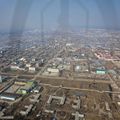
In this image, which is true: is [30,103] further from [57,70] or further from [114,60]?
[114,60]

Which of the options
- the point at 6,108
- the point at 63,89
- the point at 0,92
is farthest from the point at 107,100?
the point at 0,92

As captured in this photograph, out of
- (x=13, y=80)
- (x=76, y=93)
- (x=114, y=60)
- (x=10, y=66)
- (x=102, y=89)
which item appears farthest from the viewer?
(x=114, y=60)

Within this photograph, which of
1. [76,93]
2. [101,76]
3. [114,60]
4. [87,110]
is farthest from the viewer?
[114,60]

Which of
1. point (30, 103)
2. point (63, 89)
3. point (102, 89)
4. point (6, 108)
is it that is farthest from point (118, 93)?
point (6, 108)

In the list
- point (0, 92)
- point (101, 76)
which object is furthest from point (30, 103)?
point (101, 76)

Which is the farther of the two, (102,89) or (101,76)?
(101,76)

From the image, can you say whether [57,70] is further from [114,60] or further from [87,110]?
[114,60]

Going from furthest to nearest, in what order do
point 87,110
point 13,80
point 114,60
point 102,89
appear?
point 114,60 < point 13,80 < point 102,89 < point 87,110

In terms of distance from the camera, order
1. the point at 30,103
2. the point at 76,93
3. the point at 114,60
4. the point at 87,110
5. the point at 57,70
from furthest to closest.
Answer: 1. the point at 114,60
2. the point at 57,70
3. the point at 76,93
4. the point at 30,103
5. the point at 87,110

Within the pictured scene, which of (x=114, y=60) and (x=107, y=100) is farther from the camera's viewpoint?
(x=114, y=60)

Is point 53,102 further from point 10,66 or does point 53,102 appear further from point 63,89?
point 10,66
